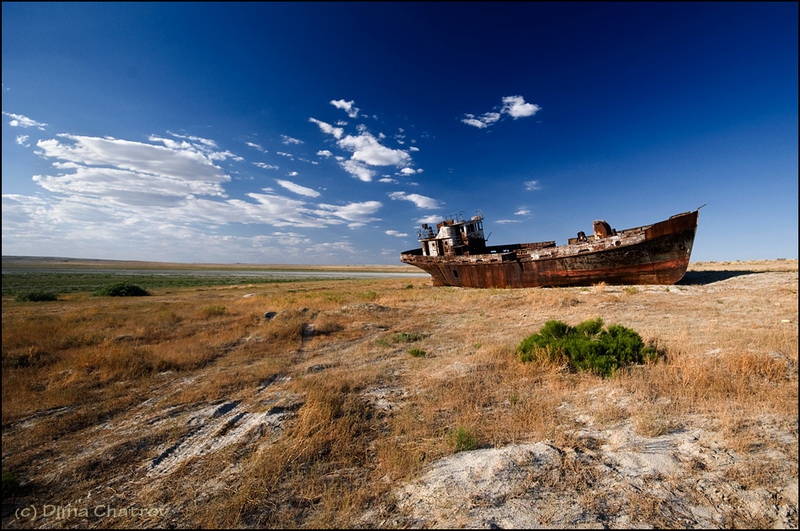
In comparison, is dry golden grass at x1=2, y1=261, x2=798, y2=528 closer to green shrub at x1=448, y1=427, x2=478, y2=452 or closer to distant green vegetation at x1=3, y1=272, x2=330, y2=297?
green shrub at x1=448, y1=427, x2=478, y2=452

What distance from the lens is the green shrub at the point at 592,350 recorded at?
21.3 feet

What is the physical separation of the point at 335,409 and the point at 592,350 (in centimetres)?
570

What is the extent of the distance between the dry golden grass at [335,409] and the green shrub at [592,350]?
36 centimetres

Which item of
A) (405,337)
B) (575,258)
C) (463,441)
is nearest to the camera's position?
(463,441)

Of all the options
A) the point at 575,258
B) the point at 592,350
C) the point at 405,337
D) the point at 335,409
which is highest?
the point at 575,258

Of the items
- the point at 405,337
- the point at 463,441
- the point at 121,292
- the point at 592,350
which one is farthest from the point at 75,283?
the point at 592,350

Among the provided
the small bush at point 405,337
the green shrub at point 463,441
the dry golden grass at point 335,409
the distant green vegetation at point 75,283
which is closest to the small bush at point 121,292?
the distant green vegetation at point 75,283

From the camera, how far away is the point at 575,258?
22.4 meters

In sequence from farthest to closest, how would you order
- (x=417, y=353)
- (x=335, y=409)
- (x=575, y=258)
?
(x=575, y=258)
(x=417, y=353)
(x=335, y=409)

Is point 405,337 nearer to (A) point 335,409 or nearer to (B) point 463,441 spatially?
(A) point 335,409

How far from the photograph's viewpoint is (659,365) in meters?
6.12

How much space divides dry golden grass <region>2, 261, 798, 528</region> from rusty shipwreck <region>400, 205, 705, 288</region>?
9224 mm

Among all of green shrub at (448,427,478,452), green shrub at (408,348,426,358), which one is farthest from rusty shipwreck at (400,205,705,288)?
green shrub at (448,427,478,452)

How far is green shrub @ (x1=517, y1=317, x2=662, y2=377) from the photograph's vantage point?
6504mm
